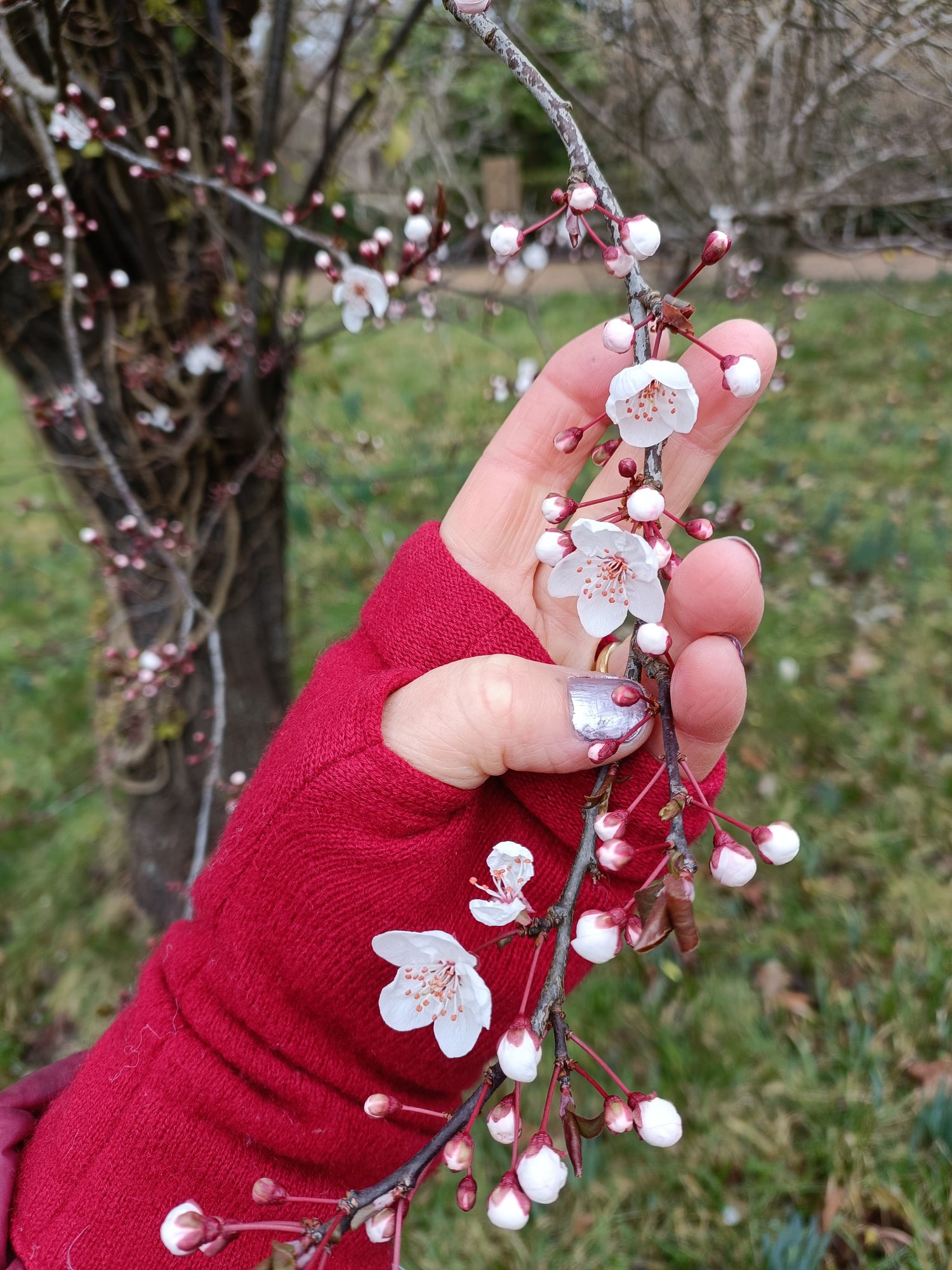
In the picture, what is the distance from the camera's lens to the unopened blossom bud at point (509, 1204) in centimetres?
67

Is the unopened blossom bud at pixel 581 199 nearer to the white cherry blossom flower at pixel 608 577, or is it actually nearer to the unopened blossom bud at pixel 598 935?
the white cherry blossom flower at pixel 608 577

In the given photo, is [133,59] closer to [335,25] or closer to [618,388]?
[335,25]

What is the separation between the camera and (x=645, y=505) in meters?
0.76

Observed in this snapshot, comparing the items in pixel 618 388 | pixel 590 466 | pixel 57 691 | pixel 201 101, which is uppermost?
pixel 201 101

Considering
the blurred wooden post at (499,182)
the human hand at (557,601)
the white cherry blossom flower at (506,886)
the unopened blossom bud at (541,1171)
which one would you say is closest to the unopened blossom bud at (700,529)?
the human hand at (557,601)

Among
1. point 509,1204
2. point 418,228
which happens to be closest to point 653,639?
point 509,1204

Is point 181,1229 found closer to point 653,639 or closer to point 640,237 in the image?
point 653,639

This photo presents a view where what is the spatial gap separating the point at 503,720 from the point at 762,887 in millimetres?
1784

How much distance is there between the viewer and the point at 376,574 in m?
3.94

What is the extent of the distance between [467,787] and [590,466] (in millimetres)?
2351

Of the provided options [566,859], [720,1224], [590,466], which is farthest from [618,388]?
[590,466]

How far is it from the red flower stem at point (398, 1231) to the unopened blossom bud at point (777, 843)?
0.44 meters

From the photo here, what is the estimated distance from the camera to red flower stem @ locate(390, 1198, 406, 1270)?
0.65m

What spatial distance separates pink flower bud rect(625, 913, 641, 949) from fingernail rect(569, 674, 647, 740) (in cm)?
24
